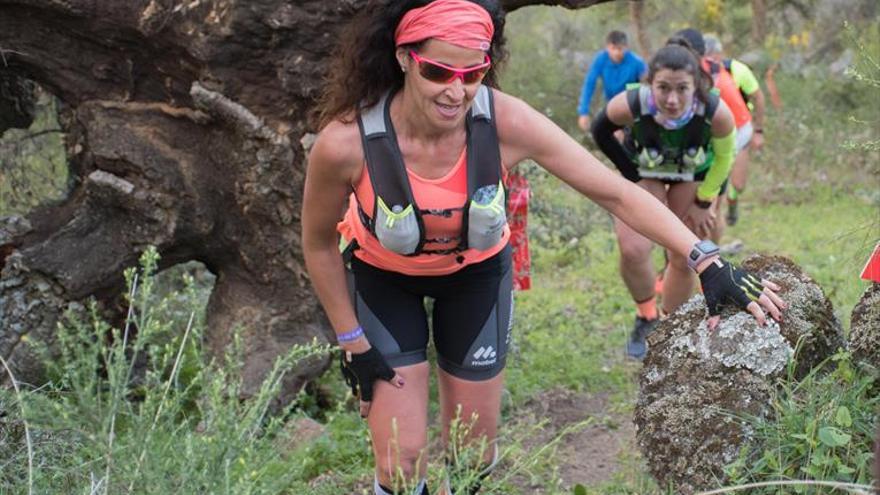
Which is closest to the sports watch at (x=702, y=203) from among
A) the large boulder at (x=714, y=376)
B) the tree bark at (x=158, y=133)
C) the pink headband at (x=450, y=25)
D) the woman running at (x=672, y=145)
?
the woman running at (x=672, y=145)

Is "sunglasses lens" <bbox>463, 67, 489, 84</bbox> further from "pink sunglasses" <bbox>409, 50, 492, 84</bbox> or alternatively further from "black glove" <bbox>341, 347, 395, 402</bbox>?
"black glove" <bbox>341, 347, 395, 402</bbox>

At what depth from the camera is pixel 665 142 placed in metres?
6.32

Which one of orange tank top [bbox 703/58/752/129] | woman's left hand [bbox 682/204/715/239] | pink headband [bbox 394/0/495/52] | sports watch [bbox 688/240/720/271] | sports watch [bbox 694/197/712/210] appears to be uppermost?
pink headband [bbox 394/0/495/52]

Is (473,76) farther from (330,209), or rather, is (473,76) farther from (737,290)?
(737,290)

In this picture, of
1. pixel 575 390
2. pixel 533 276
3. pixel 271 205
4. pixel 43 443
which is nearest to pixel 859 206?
pixel 533 276

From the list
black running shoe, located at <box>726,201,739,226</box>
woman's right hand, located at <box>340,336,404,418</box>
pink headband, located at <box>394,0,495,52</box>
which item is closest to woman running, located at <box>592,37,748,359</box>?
woman's right hand, located at <box>340,336,404,418</box>

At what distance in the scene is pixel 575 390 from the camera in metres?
6.55

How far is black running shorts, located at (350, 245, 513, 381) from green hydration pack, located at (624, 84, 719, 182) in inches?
94.8

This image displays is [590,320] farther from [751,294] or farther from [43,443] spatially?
[43,443]

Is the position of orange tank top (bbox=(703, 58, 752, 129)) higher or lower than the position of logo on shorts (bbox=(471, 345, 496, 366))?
higher

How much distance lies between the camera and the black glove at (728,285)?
11.6ft

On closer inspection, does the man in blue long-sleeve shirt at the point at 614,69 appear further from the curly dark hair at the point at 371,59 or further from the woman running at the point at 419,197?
the curly dark hair at the point at 371,59

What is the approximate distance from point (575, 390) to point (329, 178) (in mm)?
3335

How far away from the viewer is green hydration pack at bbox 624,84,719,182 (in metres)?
6.17
